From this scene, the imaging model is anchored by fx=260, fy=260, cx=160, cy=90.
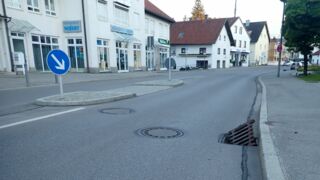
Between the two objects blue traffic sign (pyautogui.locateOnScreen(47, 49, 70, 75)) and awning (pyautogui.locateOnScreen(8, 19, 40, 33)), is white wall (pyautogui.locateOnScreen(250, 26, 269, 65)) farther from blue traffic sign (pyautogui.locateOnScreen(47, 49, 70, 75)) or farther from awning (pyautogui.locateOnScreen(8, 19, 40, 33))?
blue traffic sign (pyautogui.locateOnScreen(47, 49, 70, 75))

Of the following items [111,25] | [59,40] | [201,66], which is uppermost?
[111,25]

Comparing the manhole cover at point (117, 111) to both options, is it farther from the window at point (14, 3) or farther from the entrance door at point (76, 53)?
the entrance door at point (76, 53)

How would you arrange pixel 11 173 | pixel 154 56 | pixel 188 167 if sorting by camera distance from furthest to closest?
pixel 154 56 < pixel 188 167 < pixel 11 173

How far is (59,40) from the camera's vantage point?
23.4 metres

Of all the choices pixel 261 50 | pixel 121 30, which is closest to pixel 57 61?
pixel 121 30

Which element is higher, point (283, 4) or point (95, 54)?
point (283, 4)

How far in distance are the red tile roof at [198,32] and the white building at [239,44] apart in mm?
5454

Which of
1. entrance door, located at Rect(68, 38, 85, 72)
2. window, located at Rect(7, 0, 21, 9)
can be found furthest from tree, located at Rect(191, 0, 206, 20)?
window, located at Rect(7, 0, 21, 9)

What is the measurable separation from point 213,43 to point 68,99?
139ft

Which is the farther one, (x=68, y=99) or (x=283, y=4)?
(x=283, y=4)

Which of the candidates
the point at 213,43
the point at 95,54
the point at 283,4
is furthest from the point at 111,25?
the point at 213,43

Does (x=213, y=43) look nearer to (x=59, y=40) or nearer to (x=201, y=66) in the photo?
(x=201, y=66)

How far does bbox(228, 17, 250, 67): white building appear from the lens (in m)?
59.1

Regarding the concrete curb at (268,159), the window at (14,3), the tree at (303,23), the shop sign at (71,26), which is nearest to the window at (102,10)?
the shop sign at (71,26)
